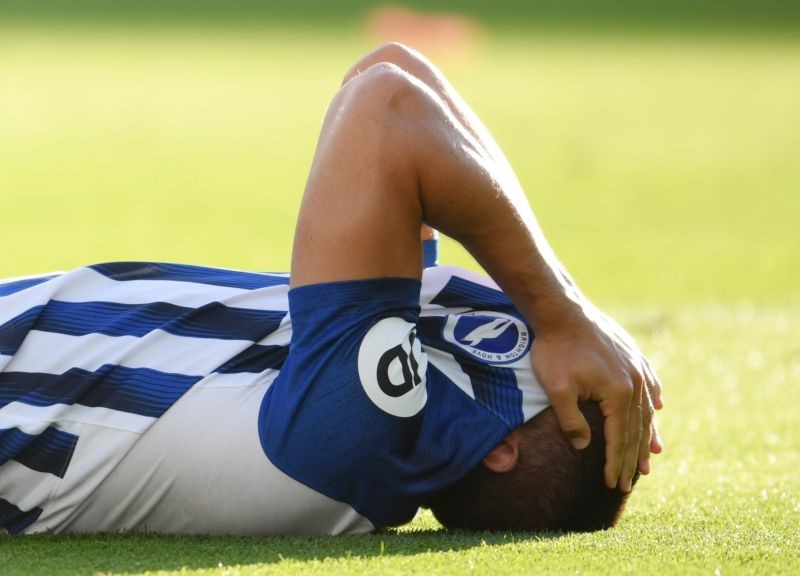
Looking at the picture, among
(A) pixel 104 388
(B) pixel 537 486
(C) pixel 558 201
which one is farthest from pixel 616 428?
(C) pixel 558 201

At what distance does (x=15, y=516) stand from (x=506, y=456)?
762 millimetres

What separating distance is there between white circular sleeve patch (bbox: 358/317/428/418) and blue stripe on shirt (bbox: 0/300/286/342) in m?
0.23

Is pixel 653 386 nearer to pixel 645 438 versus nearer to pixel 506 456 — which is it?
pixel 645 438

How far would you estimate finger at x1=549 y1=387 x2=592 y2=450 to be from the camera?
2.03 metres

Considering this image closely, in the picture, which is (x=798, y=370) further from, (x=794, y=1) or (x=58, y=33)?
(x=794, y=1)

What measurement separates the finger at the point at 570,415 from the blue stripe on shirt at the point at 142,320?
0.46 m

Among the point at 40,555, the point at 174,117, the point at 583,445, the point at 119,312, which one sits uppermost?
the point at 119,312

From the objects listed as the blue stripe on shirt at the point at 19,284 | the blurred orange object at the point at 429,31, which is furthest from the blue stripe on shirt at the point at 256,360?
the blurred orange object at the point at 429,31

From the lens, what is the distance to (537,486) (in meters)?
2.07

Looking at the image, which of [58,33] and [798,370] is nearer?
[798,370]

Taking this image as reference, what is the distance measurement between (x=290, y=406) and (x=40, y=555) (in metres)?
0.45

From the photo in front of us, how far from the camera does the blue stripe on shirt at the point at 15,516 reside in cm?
202

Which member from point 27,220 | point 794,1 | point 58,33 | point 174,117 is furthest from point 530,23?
point 27,220

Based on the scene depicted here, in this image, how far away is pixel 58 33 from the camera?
1880cm
